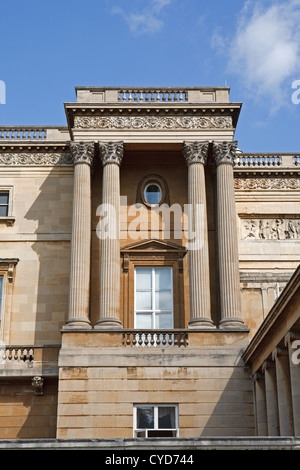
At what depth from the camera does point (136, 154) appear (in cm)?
3328

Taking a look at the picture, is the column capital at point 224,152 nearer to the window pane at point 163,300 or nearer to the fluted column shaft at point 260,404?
the window pane at point 163,300

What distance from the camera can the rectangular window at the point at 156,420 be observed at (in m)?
27.3

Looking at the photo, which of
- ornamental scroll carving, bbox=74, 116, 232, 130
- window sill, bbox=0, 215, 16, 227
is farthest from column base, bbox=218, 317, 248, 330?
window sill, bbox=0, 215, 16, 227

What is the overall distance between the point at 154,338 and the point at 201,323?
1.82 m

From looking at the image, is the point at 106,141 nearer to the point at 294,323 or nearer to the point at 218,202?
the point at 218,202

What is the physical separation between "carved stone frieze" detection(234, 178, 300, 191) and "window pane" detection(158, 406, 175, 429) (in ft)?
36.2

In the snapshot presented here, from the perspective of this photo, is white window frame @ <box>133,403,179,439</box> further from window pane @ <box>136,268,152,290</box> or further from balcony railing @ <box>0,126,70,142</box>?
balcony railing @ <box>0,126,70,142</box>

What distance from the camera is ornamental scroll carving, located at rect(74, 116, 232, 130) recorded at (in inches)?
1268

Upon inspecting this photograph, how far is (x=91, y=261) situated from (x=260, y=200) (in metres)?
8.08

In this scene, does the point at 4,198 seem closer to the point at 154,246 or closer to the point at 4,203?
the point at 4,203

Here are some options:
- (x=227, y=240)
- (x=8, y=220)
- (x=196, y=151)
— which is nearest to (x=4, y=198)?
(x=8, y=220)

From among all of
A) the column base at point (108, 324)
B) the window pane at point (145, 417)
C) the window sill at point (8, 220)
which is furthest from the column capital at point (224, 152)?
the window pane at point (145, 417)

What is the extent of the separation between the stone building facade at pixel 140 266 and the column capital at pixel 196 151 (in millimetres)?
100
